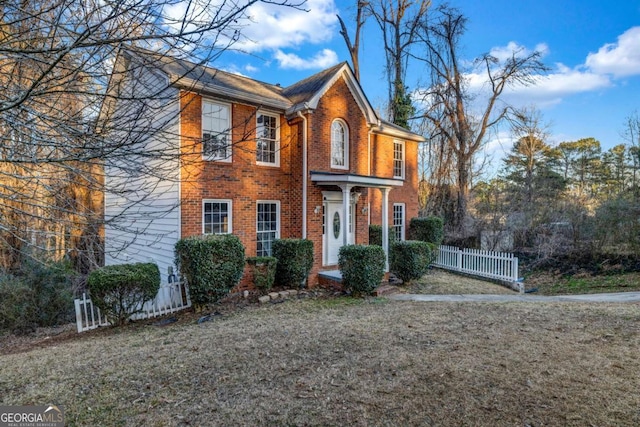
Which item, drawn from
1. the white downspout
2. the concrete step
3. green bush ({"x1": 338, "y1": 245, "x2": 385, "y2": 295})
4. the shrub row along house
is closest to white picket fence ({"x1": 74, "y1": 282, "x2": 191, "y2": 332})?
the shrub row along house

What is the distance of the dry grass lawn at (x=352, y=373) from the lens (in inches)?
125

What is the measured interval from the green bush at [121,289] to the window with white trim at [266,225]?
11.6 ft

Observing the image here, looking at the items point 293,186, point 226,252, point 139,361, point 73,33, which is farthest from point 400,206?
point 73,33

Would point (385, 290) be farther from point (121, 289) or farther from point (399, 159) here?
point (399, 159)

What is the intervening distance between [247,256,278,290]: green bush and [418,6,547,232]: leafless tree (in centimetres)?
1289

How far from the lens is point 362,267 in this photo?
9125mm

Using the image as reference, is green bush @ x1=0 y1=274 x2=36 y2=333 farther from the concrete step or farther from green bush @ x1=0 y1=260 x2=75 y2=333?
the concrete step

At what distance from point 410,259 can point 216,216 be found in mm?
6045

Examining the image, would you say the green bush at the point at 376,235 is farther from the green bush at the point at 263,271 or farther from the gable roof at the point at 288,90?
the green bush at the point at 263,271

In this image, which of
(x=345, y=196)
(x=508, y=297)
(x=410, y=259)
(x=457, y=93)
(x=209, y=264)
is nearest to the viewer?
(x=209, y=264)

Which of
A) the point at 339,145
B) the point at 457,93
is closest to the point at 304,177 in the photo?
the point at 339,145

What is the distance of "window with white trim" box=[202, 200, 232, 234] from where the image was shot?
370 inches

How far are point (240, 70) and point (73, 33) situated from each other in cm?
186

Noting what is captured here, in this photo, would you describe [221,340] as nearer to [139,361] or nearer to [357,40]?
[139,361]
